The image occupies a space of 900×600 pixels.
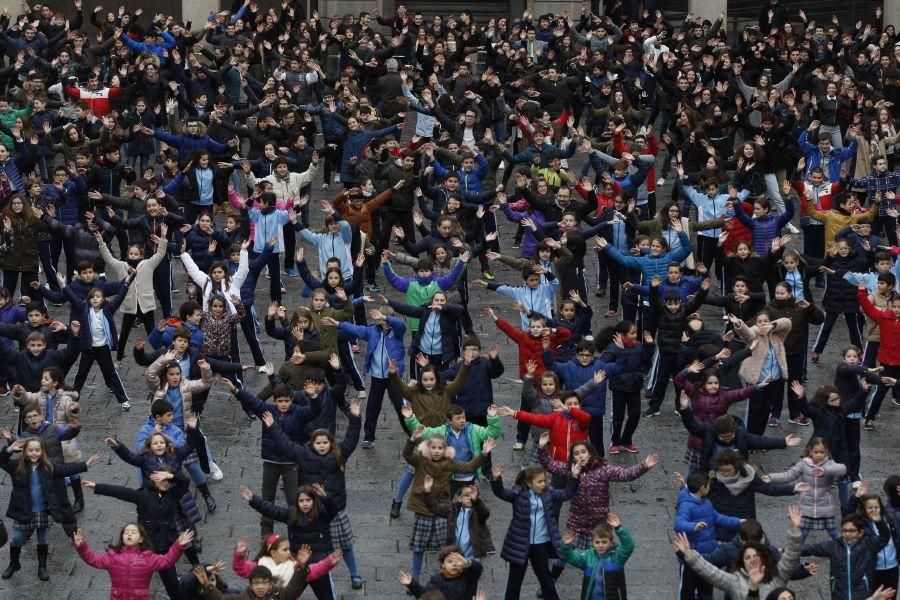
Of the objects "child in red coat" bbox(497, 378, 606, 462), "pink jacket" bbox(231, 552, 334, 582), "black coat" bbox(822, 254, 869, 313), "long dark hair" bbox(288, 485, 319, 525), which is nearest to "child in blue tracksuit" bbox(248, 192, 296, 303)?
"black coat" bbox(822, 254, 869, 313)

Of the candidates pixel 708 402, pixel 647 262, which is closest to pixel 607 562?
pixel 708 402

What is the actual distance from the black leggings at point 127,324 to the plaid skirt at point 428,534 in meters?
6.57

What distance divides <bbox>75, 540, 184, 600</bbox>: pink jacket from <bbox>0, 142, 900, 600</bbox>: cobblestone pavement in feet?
3.58

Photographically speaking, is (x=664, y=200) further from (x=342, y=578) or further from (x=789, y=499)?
(x=342, y=578)

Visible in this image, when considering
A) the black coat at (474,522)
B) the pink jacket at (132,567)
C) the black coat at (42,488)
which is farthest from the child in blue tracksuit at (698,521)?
the black coat at (42,488)

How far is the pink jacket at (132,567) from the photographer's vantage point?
12.7m

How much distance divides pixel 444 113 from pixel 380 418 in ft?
29.4

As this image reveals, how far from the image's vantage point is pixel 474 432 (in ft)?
47.6

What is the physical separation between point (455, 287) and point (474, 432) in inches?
218

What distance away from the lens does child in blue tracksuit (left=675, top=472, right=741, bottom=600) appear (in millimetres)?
13180

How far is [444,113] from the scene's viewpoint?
25875 millimetres

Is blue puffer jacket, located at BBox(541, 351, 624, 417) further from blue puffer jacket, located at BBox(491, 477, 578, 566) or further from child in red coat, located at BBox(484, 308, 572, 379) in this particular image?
blue puffer jacket, located at BBox(491, 477, 578, 566)

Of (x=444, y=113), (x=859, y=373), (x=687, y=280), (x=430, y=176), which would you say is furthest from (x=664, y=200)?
(x=859, y=373)

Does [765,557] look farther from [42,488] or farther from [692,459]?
[42,488]
